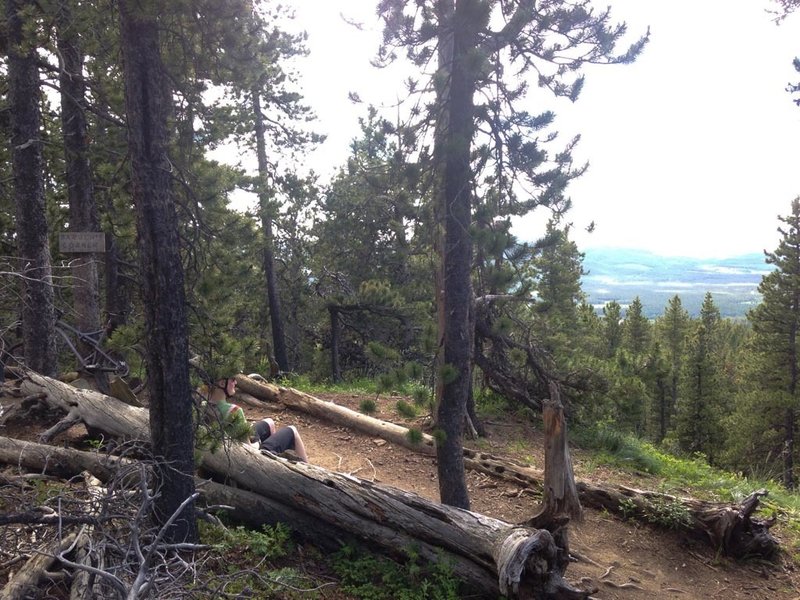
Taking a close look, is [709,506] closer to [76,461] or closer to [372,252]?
[76,461]

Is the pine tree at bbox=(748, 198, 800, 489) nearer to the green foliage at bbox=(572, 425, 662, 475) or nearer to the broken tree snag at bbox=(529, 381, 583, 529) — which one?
the green foliage at bbox=(572, 425, 662, 475)

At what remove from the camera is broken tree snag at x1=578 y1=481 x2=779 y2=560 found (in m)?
5.76

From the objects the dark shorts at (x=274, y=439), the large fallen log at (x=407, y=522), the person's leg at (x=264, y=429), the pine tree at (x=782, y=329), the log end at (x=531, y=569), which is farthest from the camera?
the pine tree at (x=782, y=329)

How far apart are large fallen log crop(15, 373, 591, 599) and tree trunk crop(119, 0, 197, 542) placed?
0.79 metres

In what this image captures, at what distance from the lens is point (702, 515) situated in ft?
19.9

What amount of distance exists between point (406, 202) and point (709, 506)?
15.9 feet

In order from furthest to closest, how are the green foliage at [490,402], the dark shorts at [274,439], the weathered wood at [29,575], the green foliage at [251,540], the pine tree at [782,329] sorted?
the pine tree at [782,329] < the green foliage at [490,402] < the dark shorts at [274,439] < the green foliage at [251,540] < the weathered wood at [29,575]

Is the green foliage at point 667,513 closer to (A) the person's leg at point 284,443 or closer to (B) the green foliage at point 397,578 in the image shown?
(B) the green foliage at point 397,578

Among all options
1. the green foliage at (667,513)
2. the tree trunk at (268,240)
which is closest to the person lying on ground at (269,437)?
the green foliage at (667,513)

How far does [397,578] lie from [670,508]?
11.2 feet

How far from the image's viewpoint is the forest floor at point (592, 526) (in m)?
5.36

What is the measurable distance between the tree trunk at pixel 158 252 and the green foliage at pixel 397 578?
60.0 inches

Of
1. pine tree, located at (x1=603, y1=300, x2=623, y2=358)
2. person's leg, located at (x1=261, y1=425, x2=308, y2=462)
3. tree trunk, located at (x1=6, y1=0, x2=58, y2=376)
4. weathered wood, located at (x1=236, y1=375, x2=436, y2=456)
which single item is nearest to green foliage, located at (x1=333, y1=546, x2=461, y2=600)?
person's leg, located at (x1=261, y1=425, x2=308, y2=462)

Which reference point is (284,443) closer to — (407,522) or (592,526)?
(407,522)
